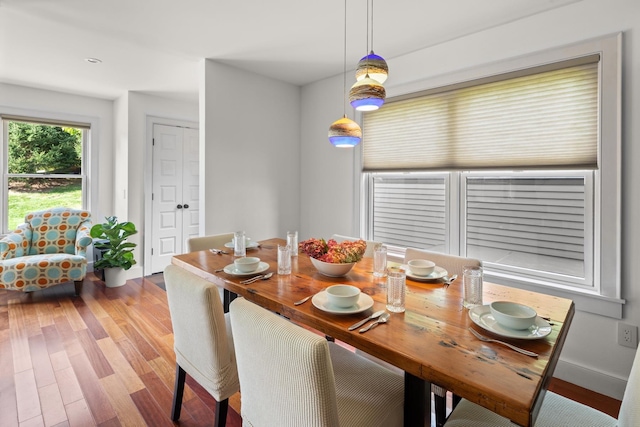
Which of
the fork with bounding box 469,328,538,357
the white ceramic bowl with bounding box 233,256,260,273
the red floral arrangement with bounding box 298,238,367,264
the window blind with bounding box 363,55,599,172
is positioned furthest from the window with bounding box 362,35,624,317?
the white ceramic bowl with bounding box 233,256,260,273

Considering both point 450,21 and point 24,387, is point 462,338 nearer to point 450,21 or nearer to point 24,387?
point 450,21

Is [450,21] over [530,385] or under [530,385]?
over

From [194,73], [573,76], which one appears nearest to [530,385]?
[573,76]

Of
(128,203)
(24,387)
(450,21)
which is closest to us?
(24,387)

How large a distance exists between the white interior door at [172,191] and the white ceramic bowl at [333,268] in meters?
3.60

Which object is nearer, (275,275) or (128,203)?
(275,275)

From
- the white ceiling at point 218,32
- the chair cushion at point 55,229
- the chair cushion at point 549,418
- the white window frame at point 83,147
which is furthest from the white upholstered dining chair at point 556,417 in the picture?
the white window frame at point 83,147

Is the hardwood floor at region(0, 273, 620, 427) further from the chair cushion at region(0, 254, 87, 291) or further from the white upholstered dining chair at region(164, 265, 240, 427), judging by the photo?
the white upholstered dining chair at region(164, 265, 240, 427)

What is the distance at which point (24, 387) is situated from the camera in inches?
80.3

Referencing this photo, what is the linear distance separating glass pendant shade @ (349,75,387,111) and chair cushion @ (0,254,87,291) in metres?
3.70

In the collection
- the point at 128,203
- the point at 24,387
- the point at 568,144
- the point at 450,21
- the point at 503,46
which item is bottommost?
the point at 24,387

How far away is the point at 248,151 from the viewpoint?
3.49 metres

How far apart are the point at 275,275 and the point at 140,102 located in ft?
12.5

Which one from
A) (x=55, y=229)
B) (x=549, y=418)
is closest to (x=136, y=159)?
(x=55, y=229)
